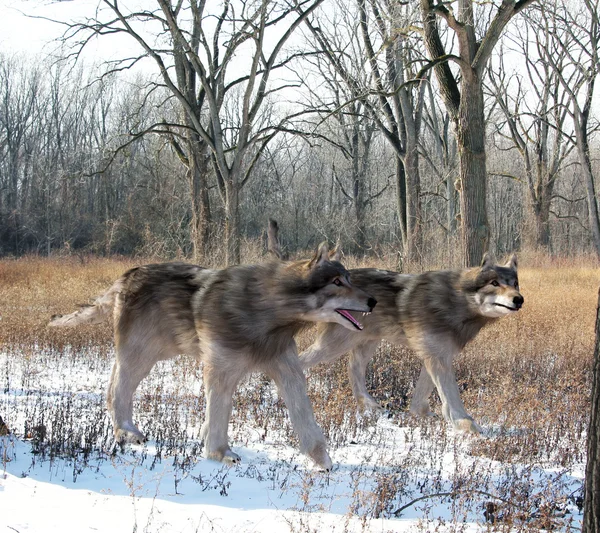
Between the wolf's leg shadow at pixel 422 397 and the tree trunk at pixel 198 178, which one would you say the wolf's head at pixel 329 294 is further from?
the tree trunk at pixel 198 178

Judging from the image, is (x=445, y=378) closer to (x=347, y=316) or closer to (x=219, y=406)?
(x=347, y=316)

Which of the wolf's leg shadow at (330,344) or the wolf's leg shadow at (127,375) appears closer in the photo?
the wolf's leg shadow at (127,375)

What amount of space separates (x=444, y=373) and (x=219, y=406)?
2849 mm

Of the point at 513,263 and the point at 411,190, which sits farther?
the point at 411,190

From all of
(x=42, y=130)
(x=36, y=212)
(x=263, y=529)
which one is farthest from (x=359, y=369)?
(x=42, y=130)

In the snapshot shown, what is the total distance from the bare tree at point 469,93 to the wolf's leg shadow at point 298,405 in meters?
7.05

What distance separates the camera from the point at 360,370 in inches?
331

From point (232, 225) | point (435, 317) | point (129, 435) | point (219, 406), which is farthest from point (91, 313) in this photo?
point (232, 225)

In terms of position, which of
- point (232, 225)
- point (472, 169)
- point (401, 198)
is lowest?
point (232, 225)

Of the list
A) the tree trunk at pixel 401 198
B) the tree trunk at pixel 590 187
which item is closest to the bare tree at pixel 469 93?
the tree trunk at pixel 401 198

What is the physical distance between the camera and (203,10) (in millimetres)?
17641

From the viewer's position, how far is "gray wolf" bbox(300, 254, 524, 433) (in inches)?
280

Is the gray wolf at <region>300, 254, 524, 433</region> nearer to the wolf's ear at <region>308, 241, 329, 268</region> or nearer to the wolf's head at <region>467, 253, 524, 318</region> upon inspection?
the wolf's head at <region>467, 253, 524, 318</region>

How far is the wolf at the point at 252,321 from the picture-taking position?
215 inches
